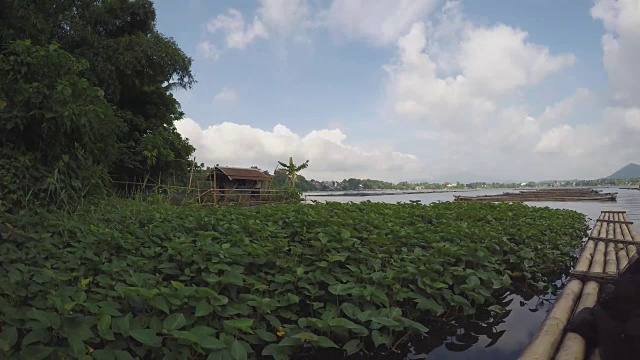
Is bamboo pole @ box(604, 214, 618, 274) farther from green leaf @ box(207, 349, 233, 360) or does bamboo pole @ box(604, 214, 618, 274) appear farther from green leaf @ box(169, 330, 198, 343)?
green leaf @ box(169, 330, 198, 343)

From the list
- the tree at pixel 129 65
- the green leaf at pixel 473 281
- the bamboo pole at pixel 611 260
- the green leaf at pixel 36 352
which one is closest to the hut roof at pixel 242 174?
the tree at pixel 129 65

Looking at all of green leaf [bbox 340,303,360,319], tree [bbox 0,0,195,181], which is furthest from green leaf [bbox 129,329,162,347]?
tree [bbox 0,0,195,181]

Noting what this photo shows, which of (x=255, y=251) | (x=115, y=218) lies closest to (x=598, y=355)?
(x=255, y=251)

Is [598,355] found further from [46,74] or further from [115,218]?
[46,74]

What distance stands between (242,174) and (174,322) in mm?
25915

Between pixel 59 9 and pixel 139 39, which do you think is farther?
pixel 139 39

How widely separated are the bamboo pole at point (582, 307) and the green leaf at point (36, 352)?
2945mm

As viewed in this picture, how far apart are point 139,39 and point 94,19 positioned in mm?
1800

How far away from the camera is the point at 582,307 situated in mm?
3244

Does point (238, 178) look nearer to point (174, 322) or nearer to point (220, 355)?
point (174, 322)

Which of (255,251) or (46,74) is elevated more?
(46,74)

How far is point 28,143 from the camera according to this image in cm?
667

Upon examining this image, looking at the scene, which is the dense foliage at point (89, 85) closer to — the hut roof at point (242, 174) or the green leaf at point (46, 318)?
the green leaf at point (46, 318)

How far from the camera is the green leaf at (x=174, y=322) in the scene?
2.16 metres
